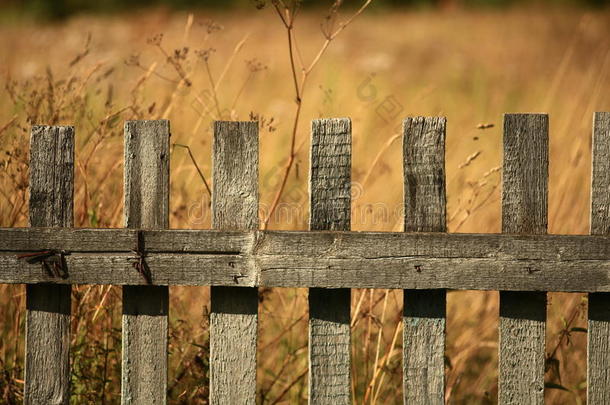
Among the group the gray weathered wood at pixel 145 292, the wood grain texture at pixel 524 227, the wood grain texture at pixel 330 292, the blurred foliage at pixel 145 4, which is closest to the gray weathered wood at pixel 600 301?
the wood grain texture at pixel 524 227

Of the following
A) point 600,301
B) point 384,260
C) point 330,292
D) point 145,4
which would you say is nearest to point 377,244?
point 384,260

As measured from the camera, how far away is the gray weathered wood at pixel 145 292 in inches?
63.9

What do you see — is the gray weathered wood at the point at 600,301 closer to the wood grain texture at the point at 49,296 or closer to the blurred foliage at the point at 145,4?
the wood grain texture at the point at 49,296

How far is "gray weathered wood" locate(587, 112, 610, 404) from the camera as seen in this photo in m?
1.59

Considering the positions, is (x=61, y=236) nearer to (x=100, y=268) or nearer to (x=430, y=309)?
(x=100, y=268)

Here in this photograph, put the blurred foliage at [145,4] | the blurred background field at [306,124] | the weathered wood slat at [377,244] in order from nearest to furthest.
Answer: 1. the weathered wood slat at [377,244]
2. the blurred background field at [306,124]
3. the blurred foliage at [145,4]

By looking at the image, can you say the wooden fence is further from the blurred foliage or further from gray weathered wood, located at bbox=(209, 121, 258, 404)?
the blurred foliage

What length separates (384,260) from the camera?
5.09ft

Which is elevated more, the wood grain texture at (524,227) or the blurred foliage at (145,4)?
the blurred foliage at (145,4)

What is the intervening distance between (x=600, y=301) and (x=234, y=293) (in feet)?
2.70

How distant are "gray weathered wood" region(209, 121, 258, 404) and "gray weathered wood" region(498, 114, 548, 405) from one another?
22.0 inches

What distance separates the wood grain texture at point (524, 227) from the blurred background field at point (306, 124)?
12 cm

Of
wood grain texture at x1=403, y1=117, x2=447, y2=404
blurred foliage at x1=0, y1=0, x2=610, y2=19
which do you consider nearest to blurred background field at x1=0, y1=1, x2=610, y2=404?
blurred foliage at x1=0, y1=0, x2=610, y2=19

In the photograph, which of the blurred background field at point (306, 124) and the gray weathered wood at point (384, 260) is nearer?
the gray weathered wood at point (384, 260)
